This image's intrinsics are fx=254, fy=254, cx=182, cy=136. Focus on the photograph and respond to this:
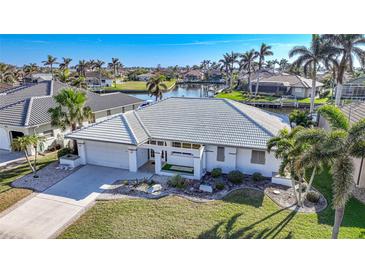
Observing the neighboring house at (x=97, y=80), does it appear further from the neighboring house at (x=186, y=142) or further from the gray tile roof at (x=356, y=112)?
the gray tile roof at (x=356, y=112)

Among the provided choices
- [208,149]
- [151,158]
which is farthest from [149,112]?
[208,149]

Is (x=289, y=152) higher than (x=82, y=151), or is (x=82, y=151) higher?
(x=289, y=152)

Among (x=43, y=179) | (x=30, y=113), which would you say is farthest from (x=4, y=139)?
(x=43, y=179)

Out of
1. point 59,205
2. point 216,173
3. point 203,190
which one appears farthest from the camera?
point 216,173

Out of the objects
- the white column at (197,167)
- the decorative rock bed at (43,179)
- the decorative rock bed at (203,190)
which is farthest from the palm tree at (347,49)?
the decorative rock bed at (43,179)

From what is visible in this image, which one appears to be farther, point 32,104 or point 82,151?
point 32,104

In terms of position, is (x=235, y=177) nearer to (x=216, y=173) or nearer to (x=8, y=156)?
(x=216, y=173)

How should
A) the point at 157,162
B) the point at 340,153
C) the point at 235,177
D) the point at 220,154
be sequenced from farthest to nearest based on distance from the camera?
the point at 220,154
the point at 157,162
the point at 235,177
the point at 340,153
